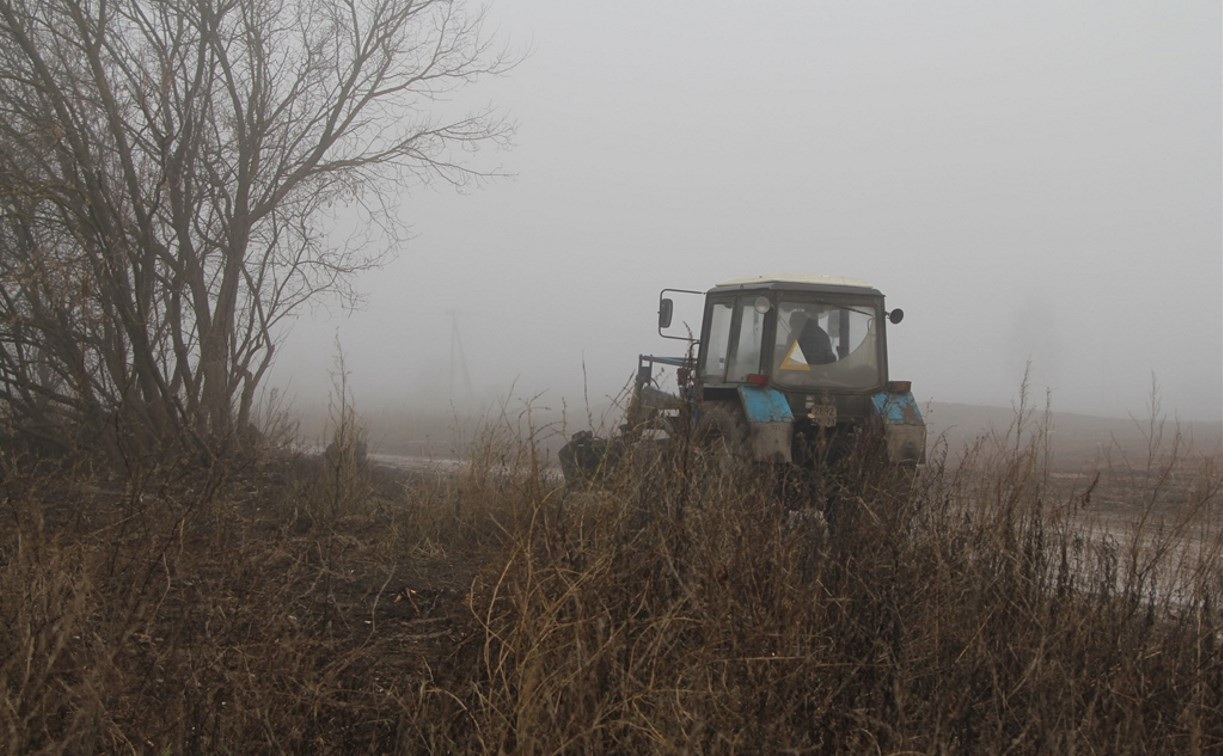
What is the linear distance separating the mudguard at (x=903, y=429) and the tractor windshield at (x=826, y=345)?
11.5 inches

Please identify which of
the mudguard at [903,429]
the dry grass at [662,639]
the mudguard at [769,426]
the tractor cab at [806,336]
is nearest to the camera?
the dry grass at [662,639]

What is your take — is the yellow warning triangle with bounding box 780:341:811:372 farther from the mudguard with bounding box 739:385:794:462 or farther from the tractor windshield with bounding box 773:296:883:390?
the mudguard with bounding box 739:385:794:462

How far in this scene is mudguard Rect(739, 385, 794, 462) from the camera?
26.7 ft

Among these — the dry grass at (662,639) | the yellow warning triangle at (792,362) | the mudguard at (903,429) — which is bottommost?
the dry grass at (662,639)

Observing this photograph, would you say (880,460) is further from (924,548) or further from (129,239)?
(129,239)

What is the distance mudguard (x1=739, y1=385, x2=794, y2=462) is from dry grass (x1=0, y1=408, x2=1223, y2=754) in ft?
7.76

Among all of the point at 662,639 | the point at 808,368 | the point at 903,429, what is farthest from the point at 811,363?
the point at 662,639

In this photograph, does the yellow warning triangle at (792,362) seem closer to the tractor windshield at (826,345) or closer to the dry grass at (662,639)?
the tractor windshield at (826,345)

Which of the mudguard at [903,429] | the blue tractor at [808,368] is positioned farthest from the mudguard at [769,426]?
the mudguard at [903,429]

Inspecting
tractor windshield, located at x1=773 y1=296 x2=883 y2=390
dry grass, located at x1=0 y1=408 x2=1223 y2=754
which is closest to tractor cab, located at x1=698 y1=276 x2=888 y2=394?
tractor windshield, located at x1=773 y1=296 x2=883 y2=390

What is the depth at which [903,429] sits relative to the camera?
859 cm

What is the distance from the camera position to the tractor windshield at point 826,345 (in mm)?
8812

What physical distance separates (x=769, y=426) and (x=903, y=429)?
4.06ft

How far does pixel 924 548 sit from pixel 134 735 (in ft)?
11.5
